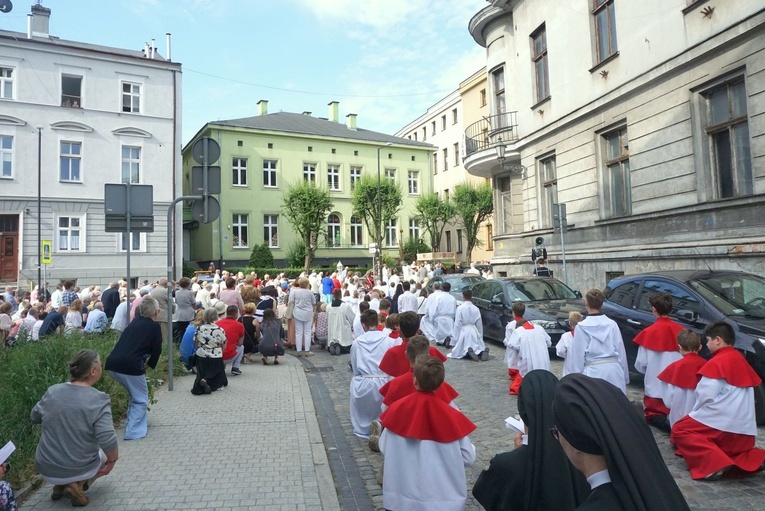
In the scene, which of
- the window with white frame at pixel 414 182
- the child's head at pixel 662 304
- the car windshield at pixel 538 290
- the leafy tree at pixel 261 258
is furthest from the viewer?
the window with white frame at pixel 414 182

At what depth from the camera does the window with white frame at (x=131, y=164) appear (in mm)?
33719

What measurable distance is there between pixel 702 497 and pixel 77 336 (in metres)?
8.86

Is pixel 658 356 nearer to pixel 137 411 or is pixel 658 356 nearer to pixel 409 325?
pixel 409 325

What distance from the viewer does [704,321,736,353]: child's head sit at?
213 inches

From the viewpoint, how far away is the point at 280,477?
5469mm

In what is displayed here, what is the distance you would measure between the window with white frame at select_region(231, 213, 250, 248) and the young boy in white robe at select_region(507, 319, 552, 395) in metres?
37.6

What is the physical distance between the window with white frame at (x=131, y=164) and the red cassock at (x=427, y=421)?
33.8 m

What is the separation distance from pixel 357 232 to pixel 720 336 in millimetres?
44242

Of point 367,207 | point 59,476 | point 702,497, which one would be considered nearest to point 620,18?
point 702,497

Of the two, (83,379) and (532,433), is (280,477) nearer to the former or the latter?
(83,379)

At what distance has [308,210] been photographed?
41.9 m

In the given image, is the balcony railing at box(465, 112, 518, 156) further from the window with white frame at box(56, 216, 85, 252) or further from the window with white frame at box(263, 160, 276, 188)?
the window with white frame at box(263, 160, 276, 188)

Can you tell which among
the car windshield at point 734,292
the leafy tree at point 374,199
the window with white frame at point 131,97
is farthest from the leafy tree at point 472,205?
the car windshield at point 734,292

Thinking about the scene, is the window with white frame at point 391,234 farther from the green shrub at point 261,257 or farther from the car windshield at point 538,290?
the car windshield at point 538,290
